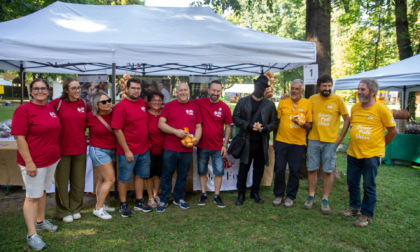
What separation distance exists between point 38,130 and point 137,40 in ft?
5.80

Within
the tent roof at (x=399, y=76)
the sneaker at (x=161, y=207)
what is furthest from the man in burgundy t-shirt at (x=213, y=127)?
the tent roof at (x=399, y=76)

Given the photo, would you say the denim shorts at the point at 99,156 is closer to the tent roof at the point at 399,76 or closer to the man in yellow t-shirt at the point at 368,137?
the man in yellow t-shirt at the point at 368,137

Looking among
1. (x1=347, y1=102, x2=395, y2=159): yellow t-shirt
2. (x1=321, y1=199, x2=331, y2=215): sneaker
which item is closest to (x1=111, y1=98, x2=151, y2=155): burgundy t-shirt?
(x1=321, y1=199, x2=331, y2=215): sneaker

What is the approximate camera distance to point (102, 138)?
3.40m

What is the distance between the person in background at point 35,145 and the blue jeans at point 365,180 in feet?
11.6

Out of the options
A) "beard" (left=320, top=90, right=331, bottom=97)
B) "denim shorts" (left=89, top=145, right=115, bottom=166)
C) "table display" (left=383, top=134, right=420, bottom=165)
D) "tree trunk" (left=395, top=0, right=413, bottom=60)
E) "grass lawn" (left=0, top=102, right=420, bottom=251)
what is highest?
"tree trunk" (left=395, top=0, right=413, bottom=60)

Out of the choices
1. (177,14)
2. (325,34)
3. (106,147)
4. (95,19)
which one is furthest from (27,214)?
(325,34)

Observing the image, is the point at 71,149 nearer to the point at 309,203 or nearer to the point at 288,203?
the point at 288,203

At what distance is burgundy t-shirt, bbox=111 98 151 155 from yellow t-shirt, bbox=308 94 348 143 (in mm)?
2342

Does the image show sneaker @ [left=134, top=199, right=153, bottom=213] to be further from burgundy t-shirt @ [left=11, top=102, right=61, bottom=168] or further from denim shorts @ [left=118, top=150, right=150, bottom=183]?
burgundy t-shirt @ [left=11, top=102, right=61, bottom=168]

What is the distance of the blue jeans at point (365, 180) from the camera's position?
3334 mm

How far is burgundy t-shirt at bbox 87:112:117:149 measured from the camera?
11.0 feet

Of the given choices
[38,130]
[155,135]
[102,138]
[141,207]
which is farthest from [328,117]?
[38,130]

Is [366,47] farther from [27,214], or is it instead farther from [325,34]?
[27,214]
